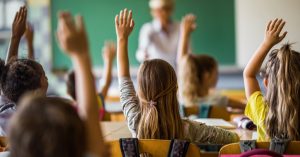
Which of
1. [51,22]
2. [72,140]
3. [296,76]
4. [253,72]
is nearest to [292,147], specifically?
[296,76]

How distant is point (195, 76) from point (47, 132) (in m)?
3.04

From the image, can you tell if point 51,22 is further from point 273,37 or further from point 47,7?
point 273,37

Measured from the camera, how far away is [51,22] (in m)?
7.09

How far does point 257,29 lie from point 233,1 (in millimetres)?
449

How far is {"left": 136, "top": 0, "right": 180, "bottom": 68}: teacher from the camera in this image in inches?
243

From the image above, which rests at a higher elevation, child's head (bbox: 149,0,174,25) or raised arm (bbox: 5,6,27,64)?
child's head (bbox: 149,0,174,25)

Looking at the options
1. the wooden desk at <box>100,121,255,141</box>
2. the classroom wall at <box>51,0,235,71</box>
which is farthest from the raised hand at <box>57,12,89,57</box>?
the classroom wall at <box>51,0,235,71</box>

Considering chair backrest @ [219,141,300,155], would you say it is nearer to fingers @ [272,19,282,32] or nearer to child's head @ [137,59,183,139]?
child's head @ [137,59,183,139]

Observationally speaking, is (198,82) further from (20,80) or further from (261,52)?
(20,80)

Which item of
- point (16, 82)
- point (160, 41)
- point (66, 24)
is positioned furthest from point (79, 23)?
point (160, 41)

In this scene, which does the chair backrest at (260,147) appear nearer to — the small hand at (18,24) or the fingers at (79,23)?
the fingers at (79,23)

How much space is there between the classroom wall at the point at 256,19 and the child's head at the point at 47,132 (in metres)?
5.64

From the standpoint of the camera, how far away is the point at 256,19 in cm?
666

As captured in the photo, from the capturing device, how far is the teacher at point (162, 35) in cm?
618
